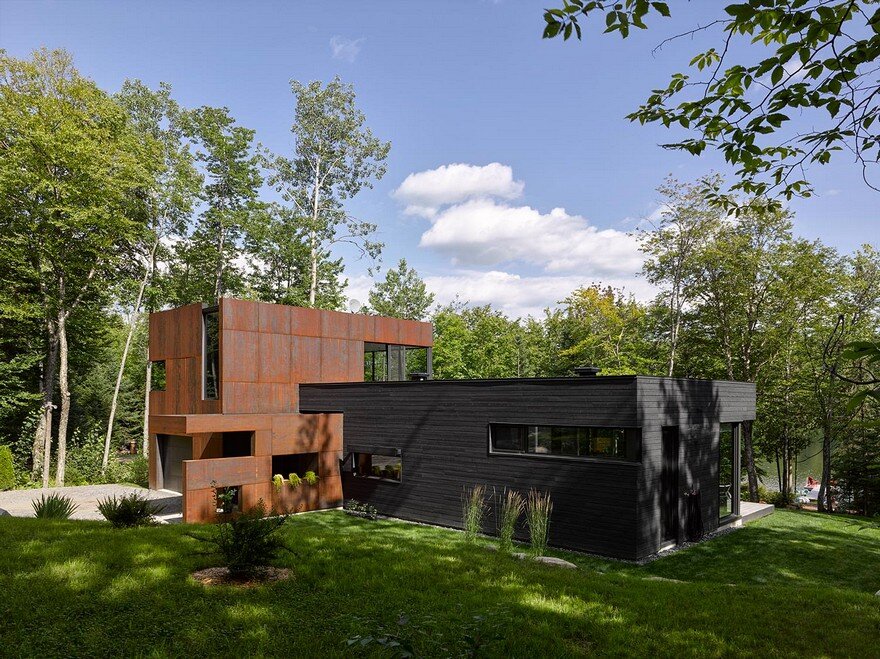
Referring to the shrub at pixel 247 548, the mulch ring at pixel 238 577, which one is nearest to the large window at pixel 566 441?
the mulch ring at pixel 238 577

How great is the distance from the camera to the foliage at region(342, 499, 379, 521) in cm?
1202

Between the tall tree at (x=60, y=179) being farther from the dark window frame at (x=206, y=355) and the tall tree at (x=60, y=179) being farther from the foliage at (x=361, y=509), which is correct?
the foliage at (x=361, y=509)

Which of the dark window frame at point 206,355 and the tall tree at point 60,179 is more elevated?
the tall tree at point 60,179

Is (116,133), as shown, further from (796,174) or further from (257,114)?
(796,174)

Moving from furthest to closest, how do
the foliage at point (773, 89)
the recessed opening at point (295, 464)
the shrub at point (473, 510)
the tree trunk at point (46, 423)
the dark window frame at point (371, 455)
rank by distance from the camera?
the tree trunk at point (46, 423), the recessed opening at point (295, 464), the dark window frame at point (371, 455), the shrub at point (473, 510), the foliage at point (773, 89)

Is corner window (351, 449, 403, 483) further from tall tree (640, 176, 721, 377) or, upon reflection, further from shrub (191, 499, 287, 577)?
tall tree (640, 176, 721, 377)

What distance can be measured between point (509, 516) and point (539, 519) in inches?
25.7

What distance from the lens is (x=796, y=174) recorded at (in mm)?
4188

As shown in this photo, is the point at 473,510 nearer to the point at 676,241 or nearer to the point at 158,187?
the point at 676,241

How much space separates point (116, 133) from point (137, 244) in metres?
4.17

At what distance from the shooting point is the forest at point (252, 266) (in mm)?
16938

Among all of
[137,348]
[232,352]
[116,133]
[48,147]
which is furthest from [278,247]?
[137,348]

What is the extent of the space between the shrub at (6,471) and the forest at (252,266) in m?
0.90

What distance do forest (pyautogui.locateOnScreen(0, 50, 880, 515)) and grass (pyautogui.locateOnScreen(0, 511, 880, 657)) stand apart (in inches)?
463
